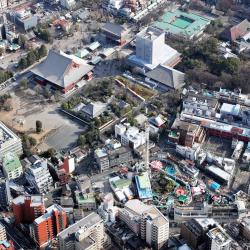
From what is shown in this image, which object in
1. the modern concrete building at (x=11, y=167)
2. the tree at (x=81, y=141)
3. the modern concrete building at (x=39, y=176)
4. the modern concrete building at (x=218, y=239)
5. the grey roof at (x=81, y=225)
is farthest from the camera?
the tree at (x=81, y=141)

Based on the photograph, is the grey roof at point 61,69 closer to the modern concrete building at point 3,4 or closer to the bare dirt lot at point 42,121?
the bare dirt lot at point 42,121

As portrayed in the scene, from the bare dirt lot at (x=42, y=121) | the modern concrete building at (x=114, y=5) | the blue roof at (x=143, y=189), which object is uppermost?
the modern concrete building at (x=114, y=5)

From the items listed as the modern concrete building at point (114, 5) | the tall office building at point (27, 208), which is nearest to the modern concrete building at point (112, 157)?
the tall office building at point (27, 208)

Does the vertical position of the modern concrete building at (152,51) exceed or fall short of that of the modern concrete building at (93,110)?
it exceeds it

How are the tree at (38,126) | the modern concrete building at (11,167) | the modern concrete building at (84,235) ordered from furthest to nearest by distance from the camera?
the tree at (38,126)
the modern concrete building at (11,167)
the modern concrete building at (84,235)

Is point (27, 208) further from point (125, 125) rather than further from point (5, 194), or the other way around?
point (125, 125)

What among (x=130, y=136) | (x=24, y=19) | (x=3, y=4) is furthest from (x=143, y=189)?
(x=3, y=4)
